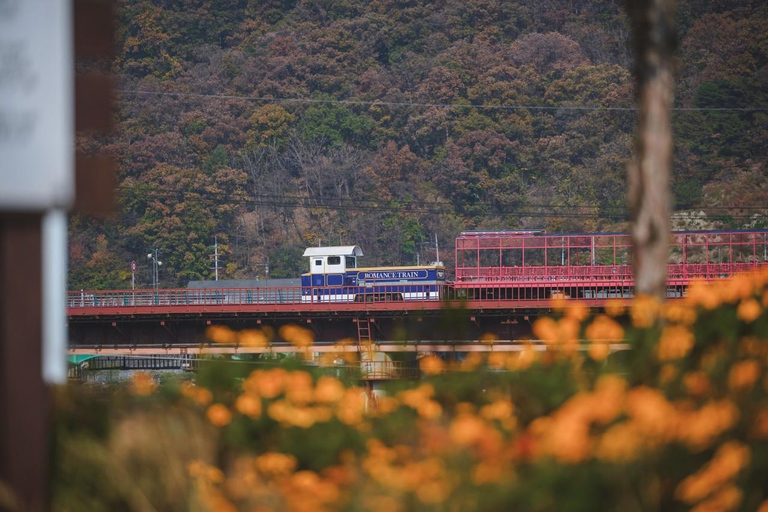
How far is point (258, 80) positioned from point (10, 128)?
10336cm

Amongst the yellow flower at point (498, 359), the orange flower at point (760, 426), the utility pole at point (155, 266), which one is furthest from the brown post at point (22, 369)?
the utility pole at point (155, 266)

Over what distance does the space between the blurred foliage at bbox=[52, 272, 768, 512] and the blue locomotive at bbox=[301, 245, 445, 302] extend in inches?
1641

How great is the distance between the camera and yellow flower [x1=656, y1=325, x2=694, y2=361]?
6.30m

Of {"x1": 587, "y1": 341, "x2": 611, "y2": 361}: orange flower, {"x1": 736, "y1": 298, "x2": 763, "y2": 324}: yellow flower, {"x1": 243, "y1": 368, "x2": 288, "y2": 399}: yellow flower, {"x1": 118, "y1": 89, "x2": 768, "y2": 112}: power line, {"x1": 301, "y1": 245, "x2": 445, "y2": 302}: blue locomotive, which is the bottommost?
{"x1": 301, "y1": 245, "x2": 445, "y2": 302}: blue locomotive

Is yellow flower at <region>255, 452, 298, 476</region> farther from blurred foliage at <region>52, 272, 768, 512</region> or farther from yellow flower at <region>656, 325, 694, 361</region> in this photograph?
yellow flower at <region>656, 325, 694, 361</region>

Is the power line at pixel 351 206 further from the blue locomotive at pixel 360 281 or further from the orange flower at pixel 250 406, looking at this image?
the orange flower at pixel 250 406

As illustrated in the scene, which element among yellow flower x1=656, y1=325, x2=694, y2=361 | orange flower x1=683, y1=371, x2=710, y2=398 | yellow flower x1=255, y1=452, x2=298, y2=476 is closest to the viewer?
yellow flower x1=255, y1=452, x2=298, y2=476

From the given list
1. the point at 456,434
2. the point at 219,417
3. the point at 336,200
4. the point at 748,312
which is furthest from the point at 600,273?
the point at 336,200

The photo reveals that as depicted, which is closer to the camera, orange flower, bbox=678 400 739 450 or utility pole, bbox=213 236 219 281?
orange flower, bbox=678 400 739 450

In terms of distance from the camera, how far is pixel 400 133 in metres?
99.6

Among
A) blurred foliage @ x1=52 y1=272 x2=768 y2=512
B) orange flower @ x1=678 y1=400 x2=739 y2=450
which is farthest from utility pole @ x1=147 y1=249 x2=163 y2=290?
orange flower @ x1=678 y1=400 x2=739 y2=450

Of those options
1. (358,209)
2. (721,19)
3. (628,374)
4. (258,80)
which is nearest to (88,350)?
(628,374)

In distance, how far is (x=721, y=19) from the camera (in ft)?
344

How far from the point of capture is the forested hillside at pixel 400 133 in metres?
89.1
